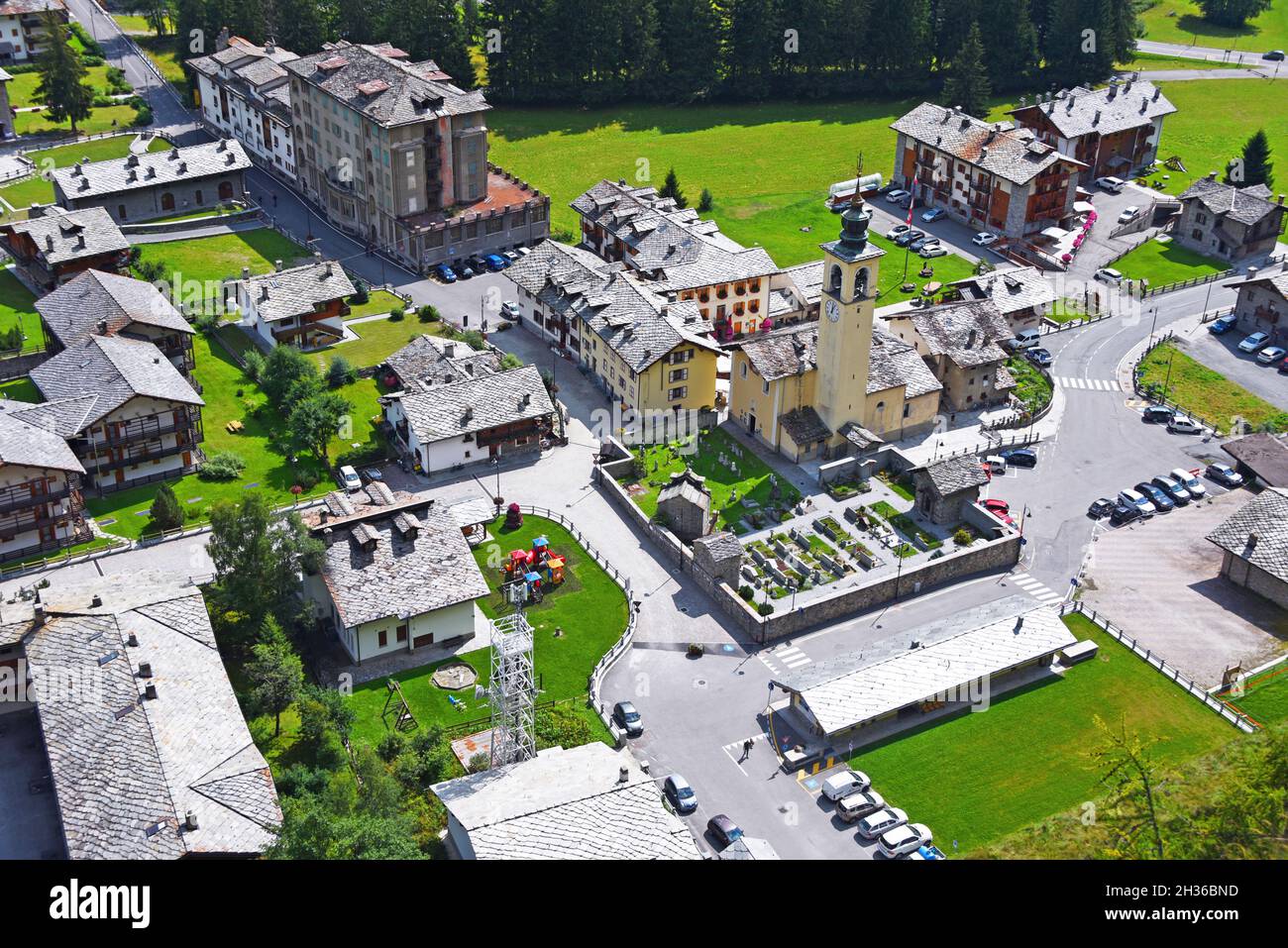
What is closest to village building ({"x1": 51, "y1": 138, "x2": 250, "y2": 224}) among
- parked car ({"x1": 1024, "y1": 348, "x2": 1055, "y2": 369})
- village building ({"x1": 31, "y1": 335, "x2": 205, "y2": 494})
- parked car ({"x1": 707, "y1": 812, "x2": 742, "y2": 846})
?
village building ({"x1": 31, "y1": 335, "x2": 205, "y2": 494})

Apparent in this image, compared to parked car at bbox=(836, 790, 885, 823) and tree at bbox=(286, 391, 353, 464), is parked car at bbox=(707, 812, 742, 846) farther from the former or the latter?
tree at bbox=(286, 391, 353, 464)

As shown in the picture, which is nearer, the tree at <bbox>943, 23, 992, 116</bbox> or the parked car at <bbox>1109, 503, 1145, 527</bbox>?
the parked car at <bbox>1109, 503, 1145, 527</bbox>

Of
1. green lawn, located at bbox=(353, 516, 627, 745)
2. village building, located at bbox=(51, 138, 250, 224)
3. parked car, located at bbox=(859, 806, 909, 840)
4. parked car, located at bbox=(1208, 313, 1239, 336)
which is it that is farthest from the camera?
village building, located at bbox=(51, 138, 250, 224)

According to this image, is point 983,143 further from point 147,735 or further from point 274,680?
point 147,735

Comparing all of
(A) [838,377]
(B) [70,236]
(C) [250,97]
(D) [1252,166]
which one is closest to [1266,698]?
(A) [838,377]

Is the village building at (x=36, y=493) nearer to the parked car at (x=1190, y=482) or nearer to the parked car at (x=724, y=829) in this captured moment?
the parked car at (x=724, y=829)

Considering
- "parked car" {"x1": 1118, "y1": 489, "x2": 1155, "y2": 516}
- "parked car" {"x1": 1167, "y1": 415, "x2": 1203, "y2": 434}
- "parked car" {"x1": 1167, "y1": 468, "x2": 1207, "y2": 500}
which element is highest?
"parked car" {"x1": 1167, "y1": 415, "x2": 1203, "y2": 434}
